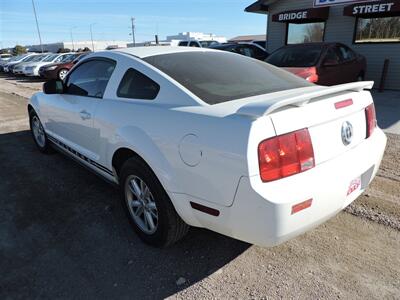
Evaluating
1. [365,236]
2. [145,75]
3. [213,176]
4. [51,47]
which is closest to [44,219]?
[145,75]

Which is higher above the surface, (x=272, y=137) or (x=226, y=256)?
(x=272, y=137)

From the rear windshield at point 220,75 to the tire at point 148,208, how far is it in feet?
2.43

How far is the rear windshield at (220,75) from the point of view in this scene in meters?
2.51

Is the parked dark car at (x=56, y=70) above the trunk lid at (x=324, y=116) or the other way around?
the other way around

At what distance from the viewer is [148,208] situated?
2.78m

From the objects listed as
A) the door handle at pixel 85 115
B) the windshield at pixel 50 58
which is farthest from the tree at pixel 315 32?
the windshield at pixel 50 58

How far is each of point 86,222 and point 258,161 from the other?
2060 millimetres

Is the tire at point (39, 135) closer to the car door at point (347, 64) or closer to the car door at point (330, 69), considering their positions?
the car door at point (330, 69)

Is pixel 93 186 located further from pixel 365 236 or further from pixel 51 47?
pixel 51 47

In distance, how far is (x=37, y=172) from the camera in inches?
178

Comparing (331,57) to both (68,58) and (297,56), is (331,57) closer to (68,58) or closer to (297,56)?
(297,56)

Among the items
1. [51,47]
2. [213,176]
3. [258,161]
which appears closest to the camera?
[258,161]

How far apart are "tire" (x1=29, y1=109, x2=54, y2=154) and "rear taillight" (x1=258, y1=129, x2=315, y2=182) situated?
400 centimetres

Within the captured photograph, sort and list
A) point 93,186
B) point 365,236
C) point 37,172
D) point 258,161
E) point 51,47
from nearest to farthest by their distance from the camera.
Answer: point 258,161 → point 365,236 → point 93,186 → point 37,172 → point 51,47
